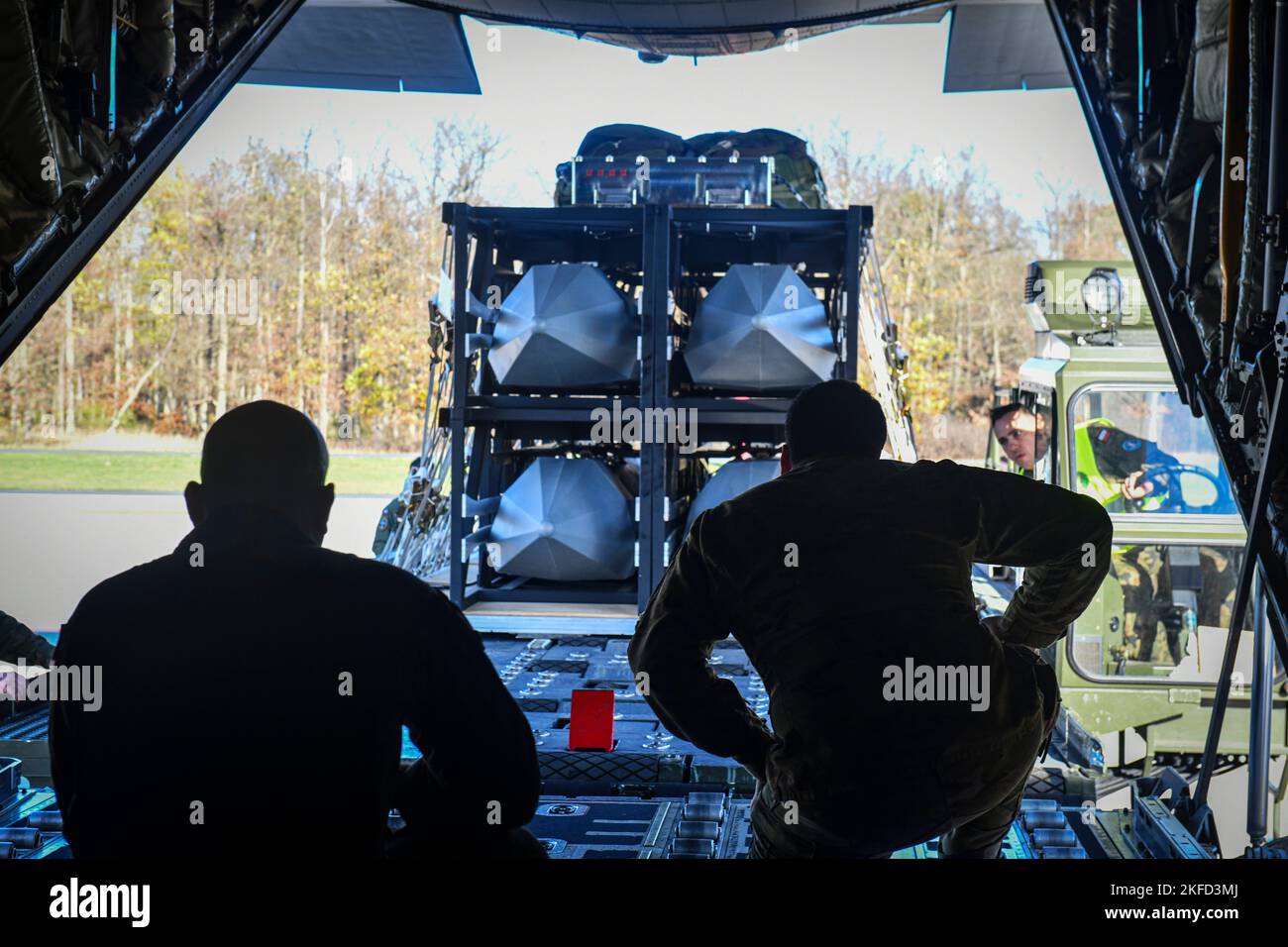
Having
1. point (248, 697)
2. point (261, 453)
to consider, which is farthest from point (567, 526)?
point (248, 697)

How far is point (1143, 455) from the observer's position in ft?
20.9

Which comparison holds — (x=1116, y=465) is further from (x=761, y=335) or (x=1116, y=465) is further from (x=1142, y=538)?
(x=761, y=335)

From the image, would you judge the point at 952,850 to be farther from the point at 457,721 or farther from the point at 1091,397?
the point at 1091,397

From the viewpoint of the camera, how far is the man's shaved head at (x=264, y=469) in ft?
7.13

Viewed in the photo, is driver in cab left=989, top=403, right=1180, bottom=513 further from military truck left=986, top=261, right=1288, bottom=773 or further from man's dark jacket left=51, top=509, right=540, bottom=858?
man's dark jacket left=51, top=509, right=540, bottom=858

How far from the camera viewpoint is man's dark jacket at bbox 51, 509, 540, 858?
198 centimetres

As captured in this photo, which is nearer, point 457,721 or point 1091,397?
point 457,721

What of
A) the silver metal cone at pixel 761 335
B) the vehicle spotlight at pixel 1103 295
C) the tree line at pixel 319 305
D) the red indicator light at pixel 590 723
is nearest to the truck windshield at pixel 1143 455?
the vehicle spotlight at pixel 1103 295

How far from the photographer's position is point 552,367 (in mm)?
5715

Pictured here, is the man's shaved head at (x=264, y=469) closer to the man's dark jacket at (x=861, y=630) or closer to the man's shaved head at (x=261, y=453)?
the man's shaved head at (x=261, y=453)

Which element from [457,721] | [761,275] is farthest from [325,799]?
[761,275]

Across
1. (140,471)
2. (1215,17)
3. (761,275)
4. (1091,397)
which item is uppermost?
(1215,17)

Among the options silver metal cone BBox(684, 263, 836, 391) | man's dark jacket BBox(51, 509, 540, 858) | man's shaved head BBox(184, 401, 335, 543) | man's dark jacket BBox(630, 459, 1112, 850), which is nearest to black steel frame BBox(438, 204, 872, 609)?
silver metal cone BBox(684, 263, 836, 391)

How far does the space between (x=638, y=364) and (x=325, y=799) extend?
403 centimetres
